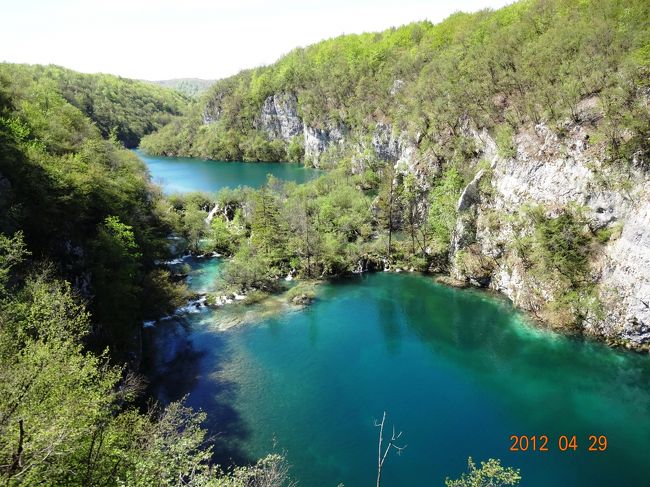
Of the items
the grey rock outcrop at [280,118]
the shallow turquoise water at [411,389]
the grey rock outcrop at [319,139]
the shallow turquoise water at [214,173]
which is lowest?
the shallow turquoise water at [411,389]

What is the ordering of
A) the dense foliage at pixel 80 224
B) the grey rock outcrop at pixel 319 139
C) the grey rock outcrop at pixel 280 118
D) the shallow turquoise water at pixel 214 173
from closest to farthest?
the dense foliage at pixel 80 224
the shallow turquoise water at pixel 214 173
the grey rock outcrop at pixel 319 139
the grey rock outcrop at pixel 280 118

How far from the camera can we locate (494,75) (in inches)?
2162

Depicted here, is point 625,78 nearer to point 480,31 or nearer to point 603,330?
point 603,330

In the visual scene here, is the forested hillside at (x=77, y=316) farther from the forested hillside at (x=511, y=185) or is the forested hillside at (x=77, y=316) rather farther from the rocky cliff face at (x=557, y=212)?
the rocky cliff face at (x=557, y=212)

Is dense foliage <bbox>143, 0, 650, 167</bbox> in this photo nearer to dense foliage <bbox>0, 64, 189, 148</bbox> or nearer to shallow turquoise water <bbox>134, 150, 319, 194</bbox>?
shallow turquoise water <bbox>134, 150, 319, 194</bbox>

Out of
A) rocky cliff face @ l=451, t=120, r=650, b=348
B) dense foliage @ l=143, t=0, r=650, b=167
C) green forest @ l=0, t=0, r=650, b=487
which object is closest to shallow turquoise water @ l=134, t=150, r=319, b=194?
dense foliage @ l=143, t=0, r=650, b=167

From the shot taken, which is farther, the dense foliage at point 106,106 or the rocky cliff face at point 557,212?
the dense foliage at point 106,106

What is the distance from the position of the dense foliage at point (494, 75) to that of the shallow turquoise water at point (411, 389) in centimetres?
1918

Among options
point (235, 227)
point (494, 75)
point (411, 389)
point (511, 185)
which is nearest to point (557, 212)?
point (511, 185)

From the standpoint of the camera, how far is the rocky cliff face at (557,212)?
33281mm

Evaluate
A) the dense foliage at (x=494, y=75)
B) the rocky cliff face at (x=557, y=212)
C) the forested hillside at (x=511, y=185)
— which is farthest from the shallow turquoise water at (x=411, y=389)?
the dense foliage at (x=494, y=75)

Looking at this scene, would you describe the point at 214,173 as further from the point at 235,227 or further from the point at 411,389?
the point at 411,389

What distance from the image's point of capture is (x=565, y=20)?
52.9 metres

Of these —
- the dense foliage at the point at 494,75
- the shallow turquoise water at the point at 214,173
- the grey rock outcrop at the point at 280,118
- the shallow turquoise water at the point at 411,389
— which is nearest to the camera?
the shallow turquoise water at the point at 411,389
